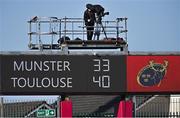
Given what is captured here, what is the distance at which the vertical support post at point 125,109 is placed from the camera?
26062 mm

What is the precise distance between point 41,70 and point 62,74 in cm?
82

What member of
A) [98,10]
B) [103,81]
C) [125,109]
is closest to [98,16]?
[98,10]

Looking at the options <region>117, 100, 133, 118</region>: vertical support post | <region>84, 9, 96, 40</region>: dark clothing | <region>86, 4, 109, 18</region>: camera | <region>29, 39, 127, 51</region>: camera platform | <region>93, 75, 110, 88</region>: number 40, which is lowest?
<region>117, 100, 133, 118</region>: vertical support post

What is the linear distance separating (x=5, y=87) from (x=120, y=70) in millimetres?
4456

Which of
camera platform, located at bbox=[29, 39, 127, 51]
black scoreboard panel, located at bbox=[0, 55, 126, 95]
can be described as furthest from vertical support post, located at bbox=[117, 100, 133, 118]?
camera platform, located at bbox=[29, 39, 127, 51]

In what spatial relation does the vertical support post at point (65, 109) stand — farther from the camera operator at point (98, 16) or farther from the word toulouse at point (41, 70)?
the camera operator at point (98, 16)

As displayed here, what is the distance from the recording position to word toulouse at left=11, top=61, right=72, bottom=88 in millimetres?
25969

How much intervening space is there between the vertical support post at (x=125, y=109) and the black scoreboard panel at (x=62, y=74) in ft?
1.67

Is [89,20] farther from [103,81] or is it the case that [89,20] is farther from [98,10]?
[103,81]

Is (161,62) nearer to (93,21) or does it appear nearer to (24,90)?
(93,21)

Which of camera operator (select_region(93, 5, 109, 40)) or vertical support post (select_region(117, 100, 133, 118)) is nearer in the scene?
vertical support post (select_region(117, 100, 133, 118))

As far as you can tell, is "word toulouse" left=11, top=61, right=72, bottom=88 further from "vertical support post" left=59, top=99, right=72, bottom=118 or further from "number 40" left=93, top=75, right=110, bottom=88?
"number 40" left=93, top=75, right=110, bottom=88

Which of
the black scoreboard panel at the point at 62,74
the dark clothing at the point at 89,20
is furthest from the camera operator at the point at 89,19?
the black scoreboard panel at the point at 62,74

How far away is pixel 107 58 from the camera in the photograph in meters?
26.3
